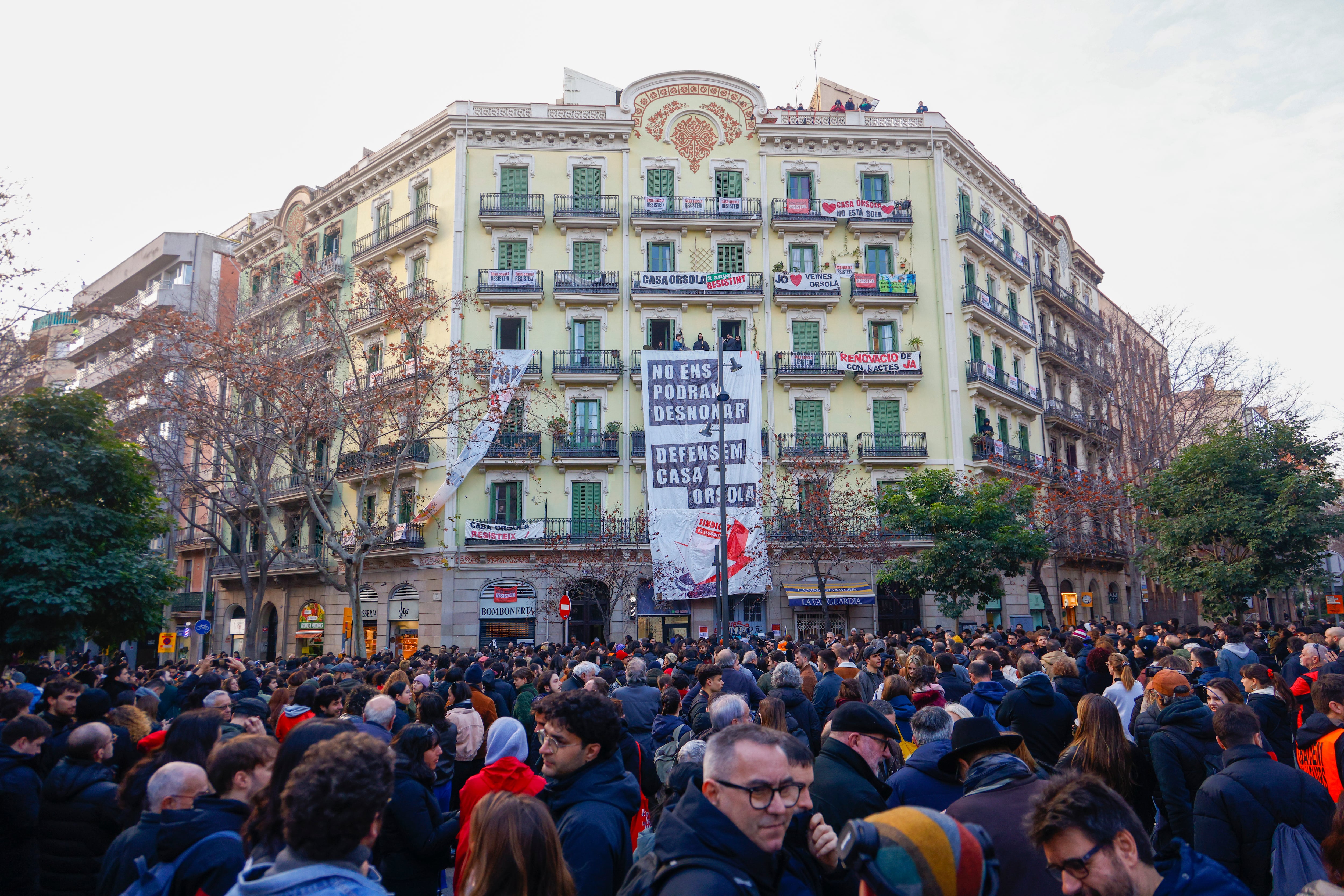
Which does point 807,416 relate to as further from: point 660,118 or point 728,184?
point 660,118

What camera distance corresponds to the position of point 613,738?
13.9 feet

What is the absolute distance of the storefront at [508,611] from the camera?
3075 centimetres

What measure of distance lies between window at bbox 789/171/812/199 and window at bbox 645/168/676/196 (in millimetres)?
4515

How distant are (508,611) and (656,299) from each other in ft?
40.9

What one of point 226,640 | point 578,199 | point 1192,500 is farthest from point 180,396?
point 1192,500

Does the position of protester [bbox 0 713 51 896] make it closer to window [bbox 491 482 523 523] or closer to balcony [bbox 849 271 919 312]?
window [bbox 491 482 523 523]

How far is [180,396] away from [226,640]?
18.6 m

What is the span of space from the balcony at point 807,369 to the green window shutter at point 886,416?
179cm

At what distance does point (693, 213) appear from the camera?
3388 centimetres

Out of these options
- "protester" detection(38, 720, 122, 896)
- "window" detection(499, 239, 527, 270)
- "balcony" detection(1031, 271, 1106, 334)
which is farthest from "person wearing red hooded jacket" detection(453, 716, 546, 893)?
"balcony" detection(1031, 271, 1106, 334)

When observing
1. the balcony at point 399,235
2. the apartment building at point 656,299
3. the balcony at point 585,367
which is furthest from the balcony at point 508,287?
the balcony at point 399,235

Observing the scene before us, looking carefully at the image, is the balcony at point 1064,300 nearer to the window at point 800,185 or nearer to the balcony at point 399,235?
the window at point 800,185

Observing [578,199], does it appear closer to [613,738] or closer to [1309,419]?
[1309,419]

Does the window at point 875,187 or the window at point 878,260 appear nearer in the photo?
the window at point 878,260
